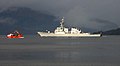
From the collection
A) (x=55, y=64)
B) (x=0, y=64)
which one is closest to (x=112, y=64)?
(x=55, y=64)

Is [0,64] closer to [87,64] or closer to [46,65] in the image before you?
[46,65]

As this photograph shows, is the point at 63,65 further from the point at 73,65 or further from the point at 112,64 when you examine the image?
the point at 112,64

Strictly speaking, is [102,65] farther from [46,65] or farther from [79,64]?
[46,65]

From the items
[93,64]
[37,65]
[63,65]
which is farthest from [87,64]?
[37,65]

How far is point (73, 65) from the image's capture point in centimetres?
5925

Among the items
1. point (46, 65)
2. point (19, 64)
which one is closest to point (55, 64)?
point (46, 65)

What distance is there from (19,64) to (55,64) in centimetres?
666

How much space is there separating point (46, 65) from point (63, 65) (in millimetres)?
3193

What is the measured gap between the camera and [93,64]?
200 feet

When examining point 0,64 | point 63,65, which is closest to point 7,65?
point 0,64

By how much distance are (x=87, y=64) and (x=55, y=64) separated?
599cm

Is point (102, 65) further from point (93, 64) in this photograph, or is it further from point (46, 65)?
point (46, 65)

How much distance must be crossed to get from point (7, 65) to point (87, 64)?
1478cm

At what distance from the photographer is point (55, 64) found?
61.2m
